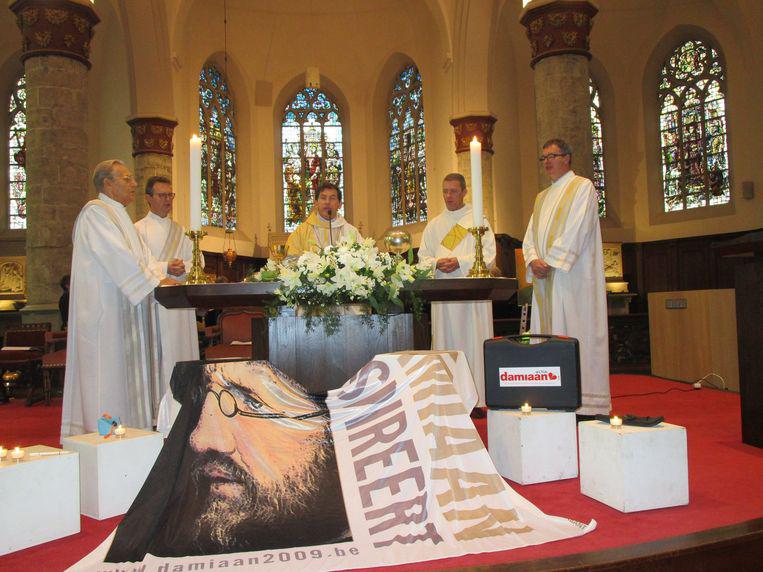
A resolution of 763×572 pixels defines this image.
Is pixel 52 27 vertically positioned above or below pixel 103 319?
above

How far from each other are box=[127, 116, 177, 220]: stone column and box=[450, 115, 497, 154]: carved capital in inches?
228

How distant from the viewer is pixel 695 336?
7.29m

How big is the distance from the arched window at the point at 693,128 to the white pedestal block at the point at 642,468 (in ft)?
44.9

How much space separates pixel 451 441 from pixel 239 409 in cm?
94

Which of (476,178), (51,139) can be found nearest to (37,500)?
(476,178)

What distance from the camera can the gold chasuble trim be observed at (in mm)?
5887

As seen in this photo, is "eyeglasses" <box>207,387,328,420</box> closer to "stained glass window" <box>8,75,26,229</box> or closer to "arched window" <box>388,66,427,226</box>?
"arched window" <box>388,66,427,226</box>

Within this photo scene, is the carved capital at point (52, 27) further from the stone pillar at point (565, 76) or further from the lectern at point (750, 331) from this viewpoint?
the lectern at point (750, 331)

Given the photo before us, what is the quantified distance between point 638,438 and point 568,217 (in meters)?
2.35

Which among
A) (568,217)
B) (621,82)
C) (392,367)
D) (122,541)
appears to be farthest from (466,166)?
(122,541)

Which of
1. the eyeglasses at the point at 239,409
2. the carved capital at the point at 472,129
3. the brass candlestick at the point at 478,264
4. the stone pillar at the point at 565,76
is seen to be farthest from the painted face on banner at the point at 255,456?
the carved capital at the point at 472,129

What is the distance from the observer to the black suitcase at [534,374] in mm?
3576

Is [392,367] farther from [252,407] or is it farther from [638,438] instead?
[638,438]

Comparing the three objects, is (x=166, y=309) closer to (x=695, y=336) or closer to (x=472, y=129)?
(x=695, y=336)
